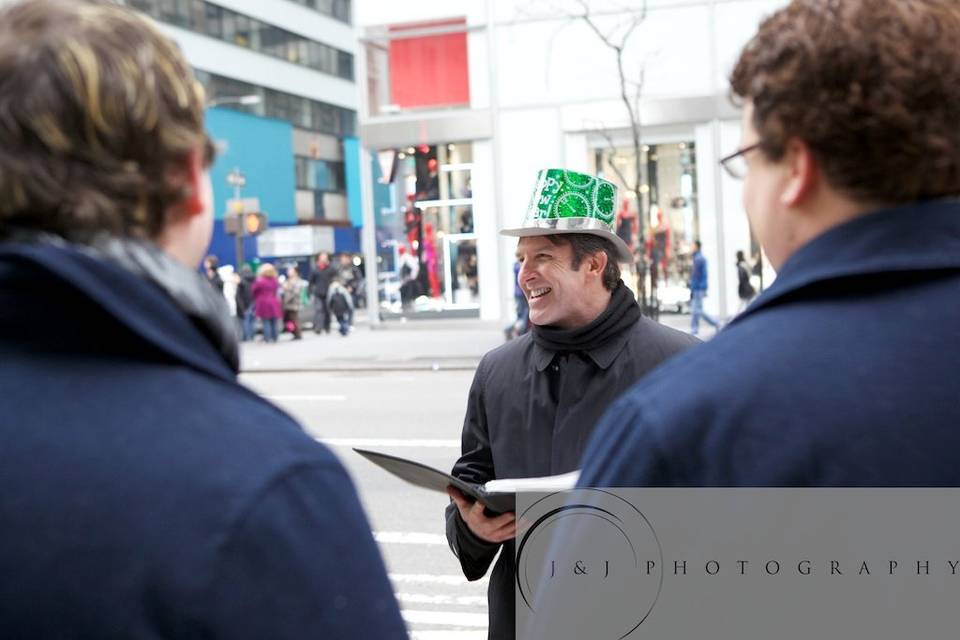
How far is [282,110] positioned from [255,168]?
17.8 ft

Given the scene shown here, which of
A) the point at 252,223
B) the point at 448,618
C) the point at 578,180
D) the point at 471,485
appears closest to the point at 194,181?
the point at 471,485

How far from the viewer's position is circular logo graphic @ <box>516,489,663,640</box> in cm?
142

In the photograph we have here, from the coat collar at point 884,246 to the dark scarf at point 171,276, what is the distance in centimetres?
67

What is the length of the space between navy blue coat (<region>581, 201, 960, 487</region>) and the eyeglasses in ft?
0.55

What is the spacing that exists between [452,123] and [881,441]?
22001 millimetres

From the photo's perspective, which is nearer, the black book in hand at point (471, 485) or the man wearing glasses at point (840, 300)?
the man wearing glasses at point (840, 300)

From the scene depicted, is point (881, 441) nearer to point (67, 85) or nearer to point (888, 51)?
point (888, 51)

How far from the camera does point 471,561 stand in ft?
9.55

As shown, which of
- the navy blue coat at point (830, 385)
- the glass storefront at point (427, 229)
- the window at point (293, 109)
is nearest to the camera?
the navy blue coat at point (830, 385)

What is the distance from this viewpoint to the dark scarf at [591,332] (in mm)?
3141

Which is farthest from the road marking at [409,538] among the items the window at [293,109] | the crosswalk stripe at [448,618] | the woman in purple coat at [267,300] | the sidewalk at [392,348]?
the window at [293,109]

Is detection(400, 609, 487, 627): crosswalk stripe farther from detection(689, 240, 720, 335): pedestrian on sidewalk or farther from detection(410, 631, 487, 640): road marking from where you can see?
detection(689, 240, 720, 335): pedestrian on sidewalk

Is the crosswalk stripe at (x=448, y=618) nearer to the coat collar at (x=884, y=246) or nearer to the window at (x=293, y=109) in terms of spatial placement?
the coat collar at (x=884, y=246)

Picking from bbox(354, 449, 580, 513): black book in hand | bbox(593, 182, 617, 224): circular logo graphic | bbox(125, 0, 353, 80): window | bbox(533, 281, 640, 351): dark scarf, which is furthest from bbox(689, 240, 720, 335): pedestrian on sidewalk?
bbox(125, 0, 353, 80): window
